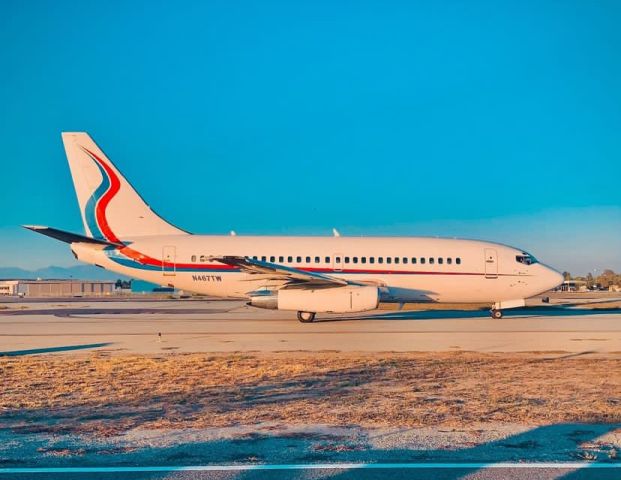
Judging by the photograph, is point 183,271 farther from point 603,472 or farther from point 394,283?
point 603,472

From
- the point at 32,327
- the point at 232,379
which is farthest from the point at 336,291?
the point at 232,379

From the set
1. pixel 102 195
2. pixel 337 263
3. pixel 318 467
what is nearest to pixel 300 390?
pixel 318 467

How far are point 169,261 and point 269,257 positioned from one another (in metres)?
3.93

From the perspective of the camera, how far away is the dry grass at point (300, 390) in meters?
7.29

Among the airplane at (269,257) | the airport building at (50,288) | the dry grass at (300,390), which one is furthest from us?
the airport building at (50,288)

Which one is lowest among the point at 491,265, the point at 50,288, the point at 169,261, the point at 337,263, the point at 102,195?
the point at 491,265

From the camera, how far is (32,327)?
2120cm

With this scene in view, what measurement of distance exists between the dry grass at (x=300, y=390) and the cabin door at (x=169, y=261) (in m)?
11.2

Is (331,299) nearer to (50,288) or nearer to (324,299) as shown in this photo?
(324,299)

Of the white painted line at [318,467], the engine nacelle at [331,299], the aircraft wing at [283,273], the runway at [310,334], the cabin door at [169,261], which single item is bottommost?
the white painted line at [318,467]

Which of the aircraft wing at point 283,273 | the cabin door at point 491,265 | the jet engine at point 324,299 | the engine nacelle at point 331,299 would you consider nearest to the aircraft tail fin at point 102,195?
the aircraft wing at point 283,273

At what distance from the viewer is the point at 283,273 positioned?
2234cm

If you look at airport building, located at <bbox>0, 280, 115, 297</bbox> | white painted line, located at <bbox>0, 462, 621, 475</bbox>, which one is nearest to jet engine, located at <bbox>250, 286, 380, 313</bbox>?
white painted line, located at <bbox>0, 462, 621, 475</bbox>

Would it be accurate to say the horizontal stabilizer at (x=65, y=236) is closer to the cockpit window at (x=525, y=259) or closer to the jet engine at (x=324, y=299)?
the jet engine at (x=324, y=299)
